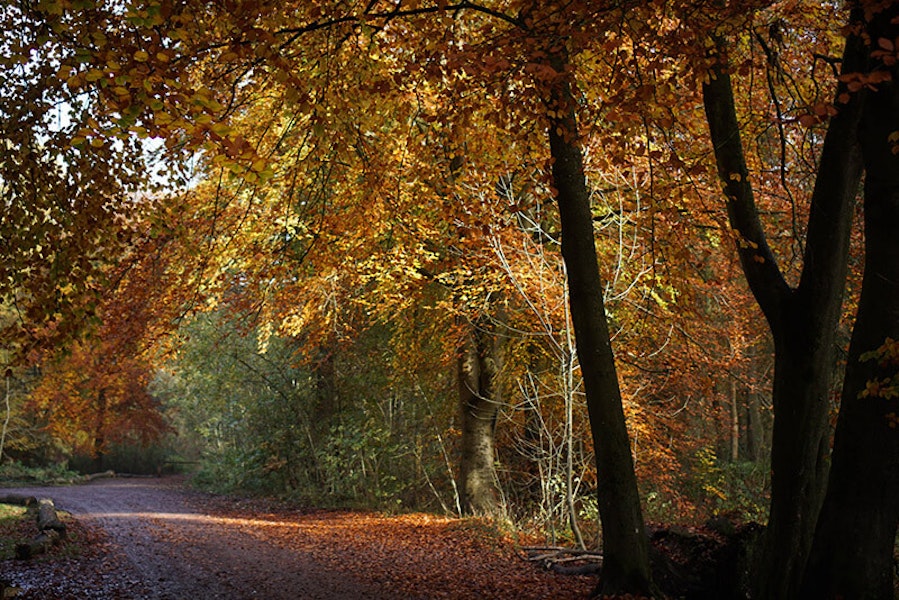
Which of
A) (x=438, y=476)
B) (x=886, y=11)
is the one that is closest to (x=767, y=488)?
(x=438, y=476)

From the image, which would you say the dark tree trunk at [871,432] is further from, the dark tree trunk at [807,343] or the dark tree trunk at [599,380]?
the dark tree trunk at [599,380]

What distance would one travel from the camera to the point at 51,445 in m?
29.8

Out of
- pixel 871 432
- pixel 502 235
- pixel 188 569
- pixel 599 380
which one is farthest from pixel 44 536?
pixel 871 432

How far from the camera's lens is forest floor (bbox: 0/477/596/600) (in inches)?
311

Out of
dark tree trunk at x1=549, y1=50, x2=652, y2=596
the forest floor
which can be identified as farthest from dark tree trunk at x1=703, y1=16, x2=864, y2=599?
the forest floor

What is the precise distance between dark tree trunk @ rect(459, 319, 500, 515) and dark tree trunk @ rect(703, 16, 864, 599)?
6.97 m

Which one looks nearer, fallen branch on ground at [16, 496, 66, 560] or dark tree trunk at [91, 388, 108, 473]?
fallen branch on ground at [16, 496, 66, 560]

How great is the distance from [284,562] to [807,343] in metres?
7.03

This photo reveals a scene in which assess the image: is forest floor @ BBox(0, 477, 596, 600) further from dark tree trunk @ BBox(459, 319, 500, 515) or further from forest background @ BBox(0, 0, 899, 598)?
forest background @ BBox(0, 0, 899, 598)

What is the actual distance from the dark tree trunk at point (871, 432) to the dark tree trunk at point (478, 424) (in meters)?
8.30

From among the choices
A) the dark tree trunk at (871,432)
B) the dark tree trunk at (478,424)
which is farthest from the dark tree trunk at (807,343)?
the dark tree trunk at (478,424)

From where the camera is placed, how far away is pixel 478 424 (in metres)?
13.1

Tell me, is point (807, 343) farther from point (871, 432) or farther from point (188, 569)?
point (188, 569)

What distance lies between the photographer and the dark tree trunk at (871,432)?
4.52 meters
